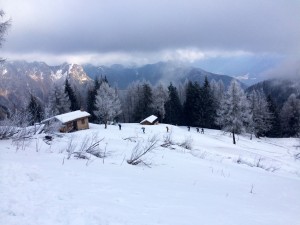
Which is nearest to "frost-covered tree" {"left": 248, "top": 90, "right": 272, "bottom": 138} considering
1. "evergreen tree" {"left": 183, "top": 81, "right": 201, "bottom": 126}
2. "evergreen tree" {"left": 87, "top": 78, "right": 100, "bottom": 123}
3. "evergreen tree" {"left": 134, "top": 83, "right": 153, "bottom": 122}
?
"evergreen tree" {"left": 183, "top": 81, "right": 201, "bottom": 126}

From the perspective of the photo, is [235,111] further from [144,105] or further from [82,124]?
[144,105]

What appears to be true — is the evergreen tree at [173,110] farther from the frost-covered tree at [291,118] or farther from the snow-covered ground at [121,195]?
the snow-covered ground at [121,195]

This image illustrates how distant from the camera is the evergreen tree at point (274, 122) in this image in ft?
224

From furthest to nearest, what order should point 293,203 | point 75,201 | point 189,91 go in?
point 189,91, point 293,203, point 75,201

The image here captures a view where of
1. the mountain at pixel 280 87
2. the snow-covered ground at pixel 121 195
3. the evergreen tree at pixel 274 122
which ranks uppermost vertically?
the mountain at pixel 280 87

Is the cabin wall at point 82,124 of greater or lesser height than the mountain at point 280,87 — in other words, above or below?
below

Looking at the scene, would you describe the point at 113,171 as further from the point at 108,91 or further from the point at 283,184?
the point at 108,91

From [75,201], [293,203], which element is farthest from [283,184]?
[75,201]

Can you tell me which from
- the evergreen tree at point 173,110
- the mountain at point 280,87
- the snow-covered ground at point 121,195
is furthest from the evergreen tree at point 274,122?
the mountain at point 280,87

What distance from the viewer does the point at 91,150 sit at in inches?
364

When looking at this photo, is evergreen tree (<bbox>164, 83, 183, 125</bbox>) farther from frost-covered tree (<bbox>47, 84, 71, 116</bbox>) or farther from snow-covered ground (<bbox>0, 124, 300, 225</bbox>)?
snow-covered ground (<bbox>0, 124, 300, 225</bbox>)

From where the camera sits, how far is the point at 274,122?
227ft

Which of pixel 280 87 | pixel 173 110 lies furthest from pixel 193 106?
pixel 280 87

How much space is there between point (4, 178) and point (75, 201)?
1427 mm
